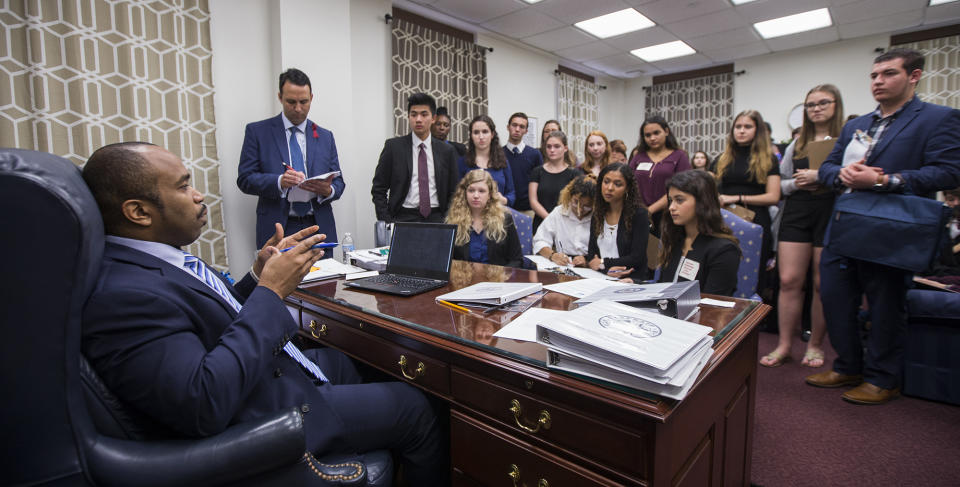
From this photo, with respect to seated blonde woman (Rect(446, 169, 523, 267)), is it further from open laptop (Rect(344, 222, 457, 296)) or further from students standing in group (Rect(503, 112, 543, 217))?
students standing in group (Rect(503, 112, 543, 217))

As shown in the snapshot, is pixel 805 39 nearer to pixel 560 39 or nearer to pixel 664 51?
pixel 664 51

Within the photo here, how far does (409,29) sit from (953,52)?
623 cm

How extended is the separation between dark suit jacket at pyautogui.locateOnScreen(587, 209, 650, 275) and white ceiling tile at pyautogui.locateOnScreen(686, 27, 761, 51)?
4257 millimetres

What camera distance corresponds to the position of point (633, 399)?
0.82 metres

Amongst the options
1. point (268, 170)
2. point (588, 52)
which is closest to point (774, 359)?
point (268, 170)

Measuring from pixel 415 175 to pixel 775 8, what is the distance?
14.3ft

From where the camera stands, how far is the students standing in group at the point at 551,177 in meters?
3.60

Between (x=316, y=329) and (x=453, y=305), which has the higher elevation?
(x=453, y=305)

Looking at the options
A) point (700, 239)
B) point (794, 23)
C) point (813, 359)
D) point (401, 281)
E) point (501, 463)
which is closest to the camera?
point (501, 463)

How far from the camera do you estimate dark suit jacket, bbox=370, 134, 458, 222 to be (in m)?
3.20

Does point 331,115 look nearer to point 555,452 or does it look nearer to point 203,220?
point 203,220

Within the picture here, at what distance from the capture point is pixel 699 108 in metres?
7.11

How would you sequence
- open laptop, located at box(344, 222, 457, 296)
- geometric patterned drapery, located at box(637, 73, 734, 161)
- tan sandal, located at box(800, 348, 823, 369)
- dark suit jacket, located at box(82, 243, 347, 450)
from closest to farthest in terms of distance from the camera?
dark suit jacket, located at box(82, 243, 347, 450) < open laptop, located at box(344, 222, 457, 296) < tan sandal, located at box(800, 348, 823, 369) < geometric patterned drapery, located at box(637, 73, 734, 161)

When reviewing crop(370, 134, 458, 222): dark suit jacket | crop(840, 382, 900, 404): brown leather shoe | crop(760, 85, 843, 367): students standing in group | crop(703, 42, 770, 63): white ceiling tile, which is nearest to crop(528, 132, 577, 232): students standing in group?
crop(370, 134, 458, 222): dark suit jacket
